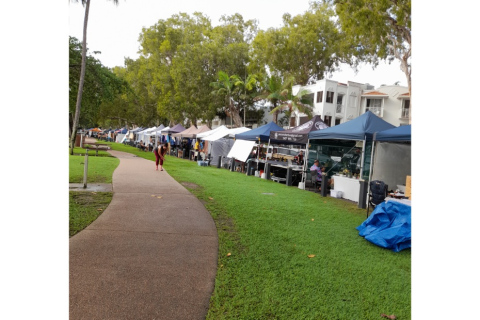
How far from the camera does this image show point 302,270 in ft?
14.1

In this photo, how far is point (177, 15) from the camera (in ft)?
137

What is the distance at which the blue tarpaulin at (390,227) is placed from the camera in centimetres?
546

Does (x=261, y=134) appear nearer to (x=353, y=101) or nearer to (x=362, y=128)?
(x=362, y=128)

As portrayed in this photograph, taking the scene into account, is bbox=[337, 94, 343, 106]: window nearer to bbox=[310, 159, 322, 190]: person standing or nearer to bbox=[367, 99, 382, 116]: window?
bbox=[367, 99, 382, 116]: window

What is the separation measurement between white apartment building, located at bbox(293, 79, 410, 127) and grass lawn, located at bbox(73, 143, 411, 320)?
29061 mm

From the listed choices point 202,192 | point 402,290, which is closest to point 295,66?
point 202,192

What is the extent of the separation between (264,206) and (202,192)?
7.92ft

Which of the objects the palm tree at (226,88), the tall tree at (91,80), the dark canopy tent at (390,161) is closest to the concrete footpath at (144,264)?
the dark canopy tent at (390,161)

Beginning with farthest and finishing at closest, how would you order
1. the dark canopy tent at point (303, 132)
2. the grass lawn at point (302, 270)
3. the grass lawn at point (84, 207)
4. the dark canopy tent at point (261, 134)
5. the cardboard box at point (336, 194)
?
the dark canopy tent at point (261, 134), the dark canopy tent at point (303, 132), the cardboard box at point (336, 194), the grass lawn at point (84, 207), the grass lawn at point (302, 270)

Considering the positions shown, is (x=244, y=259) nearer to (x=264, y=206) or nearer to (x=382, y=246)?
(x=382, y=246)

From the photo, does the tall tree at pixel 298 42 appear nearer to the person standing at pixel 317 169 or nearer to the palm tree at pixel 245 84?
the palm tree at pixel 245 84

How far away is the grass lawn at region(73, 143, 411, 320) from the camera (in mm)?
3359

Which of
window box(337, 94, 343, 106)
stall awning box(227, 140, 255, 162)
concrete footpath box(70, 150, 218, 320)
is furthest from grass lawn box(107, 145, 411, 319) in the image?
window box(337, 94, 343, 106)

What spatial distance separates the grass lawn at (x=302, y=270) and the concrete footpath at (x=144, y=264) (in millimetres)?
257
